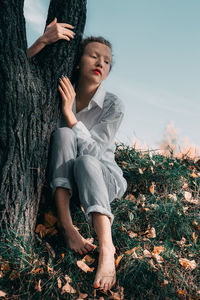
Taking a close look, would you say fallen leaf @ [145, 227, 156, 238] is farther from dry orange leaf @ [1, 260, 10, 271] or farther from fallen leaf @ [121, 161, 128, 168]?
dry orange leaf @ [1, 260, 10, 271]

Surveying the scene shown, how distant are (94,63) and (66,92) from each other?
45cm

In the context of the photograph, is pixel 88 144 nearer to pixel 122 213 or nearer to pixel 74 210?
pixel 74 210

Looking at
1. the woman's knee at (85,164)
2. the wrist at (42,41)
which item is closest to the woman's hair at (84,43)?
the wrist at (42,41)

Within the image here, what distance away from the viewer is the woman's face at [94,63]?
9.58ft

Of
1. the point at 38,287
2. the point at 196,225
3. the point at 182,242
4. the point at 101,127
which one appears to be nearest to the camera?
the point at 38,287

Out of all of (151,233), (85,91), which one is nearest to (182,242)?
(151,233)

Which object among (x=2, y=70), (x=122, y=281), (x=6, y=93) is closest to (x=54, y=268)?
(x=122, y=281)

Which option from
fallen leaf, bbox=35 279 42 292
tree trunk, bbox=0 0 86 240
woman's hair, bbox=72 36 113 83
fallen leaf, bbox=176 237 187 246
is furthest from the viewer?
woman's hair, bbox=72 36 113 83

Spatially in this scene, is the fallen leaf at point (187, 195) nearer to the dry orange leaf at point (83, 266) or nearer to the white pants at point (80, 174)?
the white pants at point (80, 174)

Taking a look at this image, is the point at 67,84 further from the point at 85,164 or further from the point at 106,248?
the point at 106,248

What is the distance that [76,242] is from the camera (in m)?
2.42

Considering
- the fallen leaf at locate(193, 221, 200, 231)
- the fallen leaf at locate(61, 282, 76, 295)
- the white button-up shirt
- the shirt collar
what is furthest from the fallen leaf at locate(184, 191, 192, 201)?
the fallen leaf at locate(61, 282, 76, 295)

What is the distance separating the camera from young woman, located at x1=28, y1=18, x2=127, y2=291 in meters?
2.39

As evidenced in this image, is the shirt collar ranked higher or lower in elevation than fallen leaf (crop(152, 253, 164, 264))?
higher
